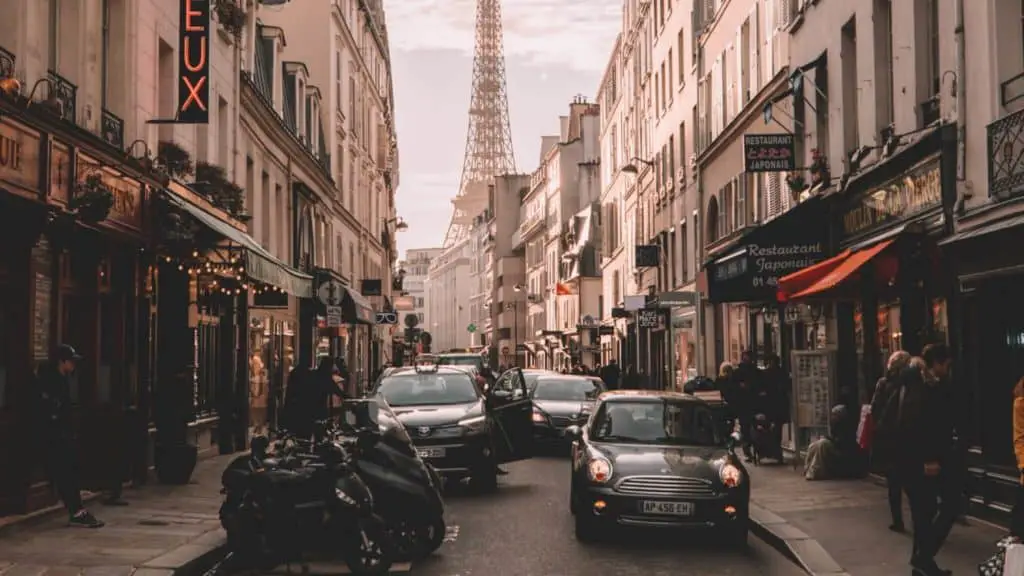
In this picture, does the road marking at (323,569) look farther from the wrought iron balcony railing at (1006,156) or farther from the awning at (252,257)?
the wrought iron balcony railing at (1006,156)

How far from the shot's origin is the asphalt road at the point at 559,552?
11.2 metres

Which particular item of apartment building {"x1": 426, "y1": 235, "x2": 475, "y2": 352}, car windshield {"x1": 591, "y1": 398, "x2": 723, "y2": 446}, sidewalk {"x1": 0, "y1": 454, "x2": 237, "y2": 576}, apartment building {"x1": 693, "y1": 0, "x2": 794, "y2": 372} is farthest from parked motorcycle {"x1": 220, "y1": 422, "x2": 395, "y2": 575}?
apartment building {"x1": 426, "y1": 235, "x2": 475, "y2": 352}

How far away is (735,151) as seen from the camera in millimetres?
31109

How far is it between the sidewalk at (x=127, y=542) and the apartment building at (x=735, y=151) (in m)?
10.9

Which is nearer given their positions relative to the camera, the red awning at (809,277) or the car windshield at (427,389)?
the red awning at (809,277)

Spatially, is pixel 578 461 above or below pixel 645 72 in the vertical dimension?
below

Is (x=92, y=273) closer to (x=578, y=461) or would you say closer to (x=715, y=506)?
(x=578, y=461)

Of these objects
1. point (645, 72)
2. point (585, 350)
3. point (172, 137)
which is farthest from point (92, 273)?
point (585, 350)

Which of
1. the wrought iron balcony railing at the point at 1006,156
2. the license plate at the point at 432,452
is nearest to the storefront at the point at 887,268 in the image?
the wrought iron balcony railing at the point at 1006,156

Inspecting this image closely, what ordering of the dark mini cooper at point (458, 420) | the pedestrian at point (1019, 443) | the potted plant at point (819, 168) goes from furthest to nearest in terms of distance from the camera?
1. the potted plant at point (819, 168)
2. the dark mini cooper at point (458, 420)
3. the pedestrian at point (1019, 443)

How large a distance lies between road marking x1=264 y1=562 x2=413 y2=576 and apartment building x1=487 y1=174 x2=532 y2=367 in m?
94.0

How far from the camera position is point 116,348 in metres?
16.8

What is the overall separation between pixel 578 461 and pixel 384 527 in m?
3.36

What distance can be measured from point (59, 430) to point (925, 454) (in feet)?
26.8
